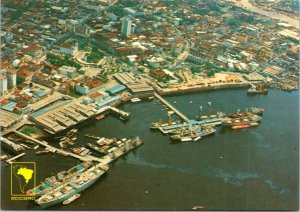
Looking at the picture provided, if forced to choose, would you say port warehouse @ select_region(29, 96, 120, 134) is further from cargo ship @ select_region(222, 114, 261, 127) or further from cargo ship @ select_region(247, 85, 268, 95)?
cargo ship @ select_region(247, 85, 268, 95)

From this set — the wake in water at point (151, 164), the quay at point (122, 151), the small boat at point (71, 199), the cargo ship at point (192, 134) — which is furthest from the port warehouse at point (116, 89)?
the small boat at point (71, 199)

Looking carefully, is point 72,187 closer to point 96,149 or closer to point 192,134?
point 96,149

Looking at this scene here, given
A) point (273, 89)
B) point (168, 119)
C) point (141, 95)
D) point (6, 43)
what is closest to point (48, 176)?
point (168, 119)

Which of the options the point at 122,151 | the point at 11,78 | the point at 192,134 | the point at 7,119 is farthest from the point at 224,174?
the point at 11,78

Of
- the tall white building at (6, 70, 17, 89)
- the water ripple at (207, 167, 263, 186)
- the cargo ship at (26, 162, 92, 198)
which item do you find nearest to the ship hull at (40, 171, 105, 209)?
the cargo ship at (26, 162, 92, 198)

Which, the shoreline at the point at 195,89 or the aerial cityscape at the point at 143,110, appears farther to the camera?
the shoreline at the point at 195,89

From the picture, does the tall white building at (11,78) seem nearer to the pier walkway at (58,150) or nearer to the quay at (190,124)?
the pier walkway at (58,150)
